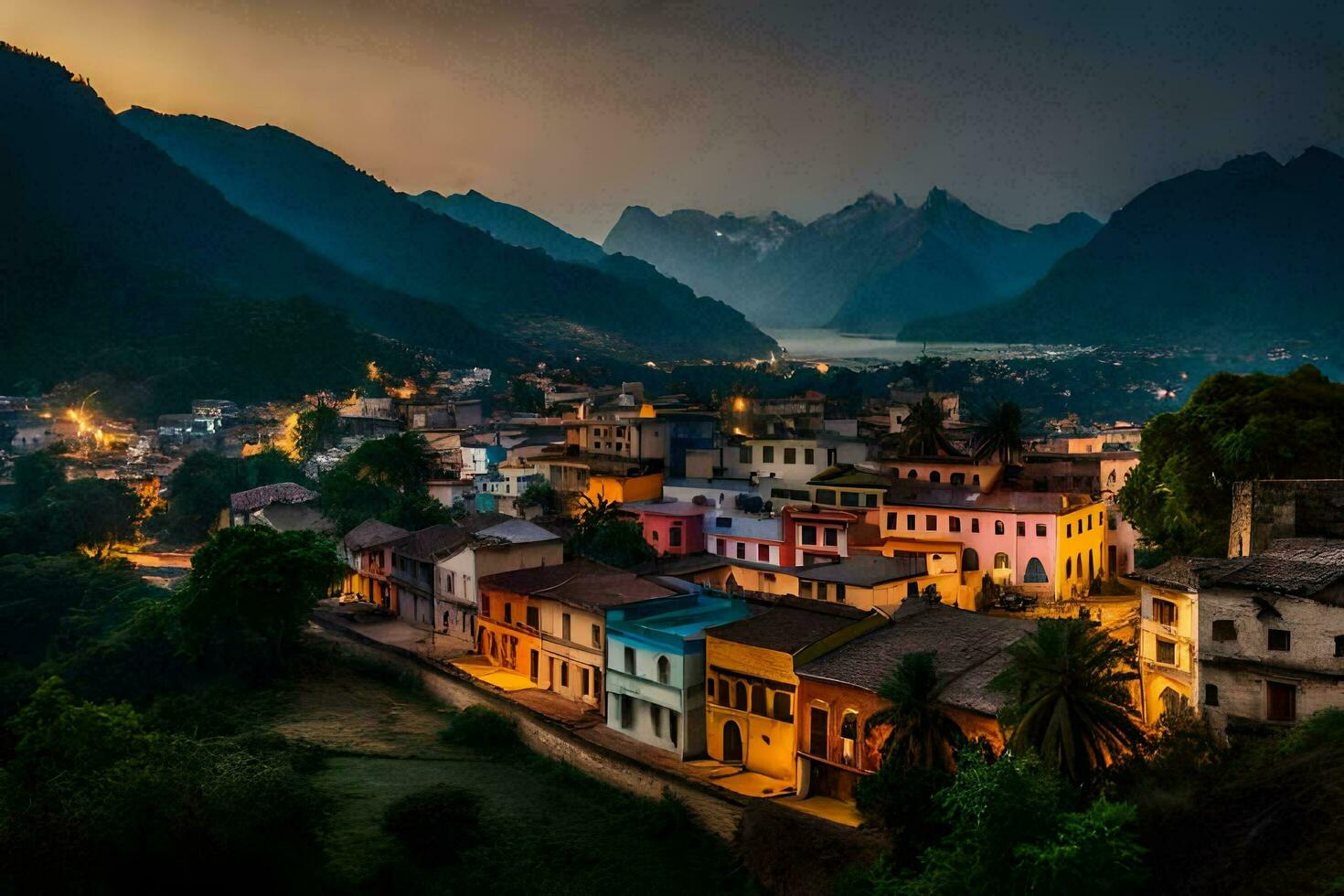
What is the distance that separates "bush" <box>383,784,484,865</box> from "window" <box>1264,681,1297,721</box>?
14.4m

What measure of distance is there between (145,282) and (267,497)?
74.0m

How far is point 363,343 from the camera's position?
11844cm

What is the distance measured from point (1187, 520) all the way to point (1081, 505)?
27.6 feet

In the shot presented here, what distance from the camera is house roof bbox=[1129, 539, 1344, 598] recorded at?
18188 mm

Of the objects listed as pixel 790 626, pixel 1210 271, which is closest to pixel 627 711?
pixel 790 626

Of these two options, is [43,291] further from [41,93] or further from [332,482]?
[332,482]

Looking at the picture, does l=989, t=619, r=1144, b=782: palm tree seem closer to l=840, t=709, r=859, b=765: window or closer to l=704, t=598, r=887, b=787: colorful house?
l=840, t=709, r=859, b=765: window

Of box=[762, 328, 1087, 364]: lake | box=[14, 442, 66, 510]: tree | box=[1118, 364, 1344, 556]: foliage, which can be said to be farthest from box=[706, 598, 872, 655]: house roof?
box=[762, 328, 1087, 364]: lake

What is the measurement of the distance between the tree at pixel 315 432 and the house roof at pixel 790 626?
54.0 m

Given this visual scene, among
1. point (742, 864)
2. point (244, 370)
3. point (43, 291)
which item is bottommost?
point (742, 864)

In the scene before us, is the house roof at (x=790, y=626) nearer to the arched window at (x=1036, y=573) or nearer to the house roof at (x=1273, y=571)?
the house roof at (x=1273, y=571)

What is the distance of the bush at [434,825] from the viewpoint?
21938 millimetres

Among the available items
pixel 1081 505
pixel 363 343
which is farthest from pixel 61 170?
pixel 1081 505

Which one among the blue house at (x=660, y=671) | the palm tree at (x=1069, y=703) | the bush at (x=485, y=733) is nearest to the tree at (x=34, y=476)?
the bush at (x=485, y=733)
